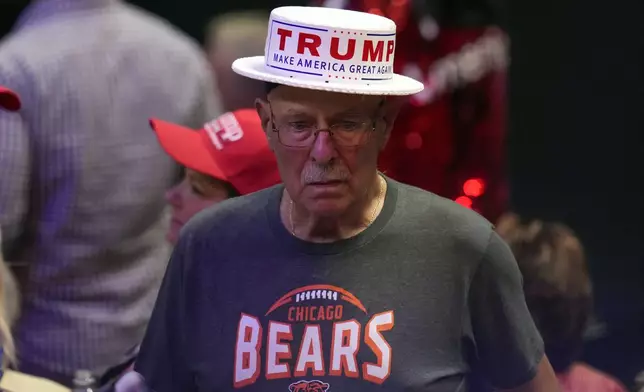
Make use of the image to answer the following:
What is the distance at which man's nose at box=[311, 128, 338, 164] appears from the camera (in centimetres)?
130

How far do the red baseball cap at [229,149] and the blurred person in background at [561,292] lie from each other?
409 millimetres

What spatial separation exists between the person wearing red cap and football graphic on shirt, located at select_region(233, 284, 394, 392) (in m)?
0.32

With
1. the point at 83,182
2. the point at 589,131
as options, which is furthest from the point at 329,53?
the point at 589,131

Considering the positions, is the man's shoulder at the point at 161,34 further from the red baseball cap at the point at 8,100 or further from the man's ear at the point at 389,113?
the man's ear at the point at 389,113

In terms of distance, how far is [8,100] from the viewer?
1.71 m

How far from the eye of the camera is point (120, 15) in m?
2.09

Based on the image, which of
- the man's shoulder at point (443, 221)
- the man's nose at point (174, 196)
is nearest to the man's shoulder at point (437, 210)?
the man's shoulder at point (443, 221)

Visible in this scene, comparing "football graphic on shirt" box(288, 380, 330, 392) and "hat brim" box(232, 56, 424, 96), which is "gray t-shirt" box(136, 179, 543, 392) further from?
"hat brim" box(232, 56, 424, 96)

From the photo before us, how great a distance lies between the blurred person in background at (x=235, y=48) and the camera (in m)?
2.16

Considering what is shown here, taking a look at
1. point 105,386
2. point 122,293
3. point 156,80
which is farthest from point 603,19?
point 105,386

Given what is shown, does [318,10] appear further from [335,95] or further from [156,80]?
[156,80]

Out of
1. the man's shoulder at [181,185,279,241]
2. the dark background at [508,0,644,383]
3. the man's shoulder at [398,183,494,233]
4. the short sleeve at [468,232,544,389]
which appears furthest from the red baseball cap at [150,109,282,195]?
the dark background at [508,0,644,383]

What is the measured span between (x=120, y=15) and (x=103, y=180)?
Result: 0.32 meters

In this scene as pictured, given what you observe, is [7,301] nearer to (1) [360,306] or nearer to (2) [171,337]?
(2) [171,337]
